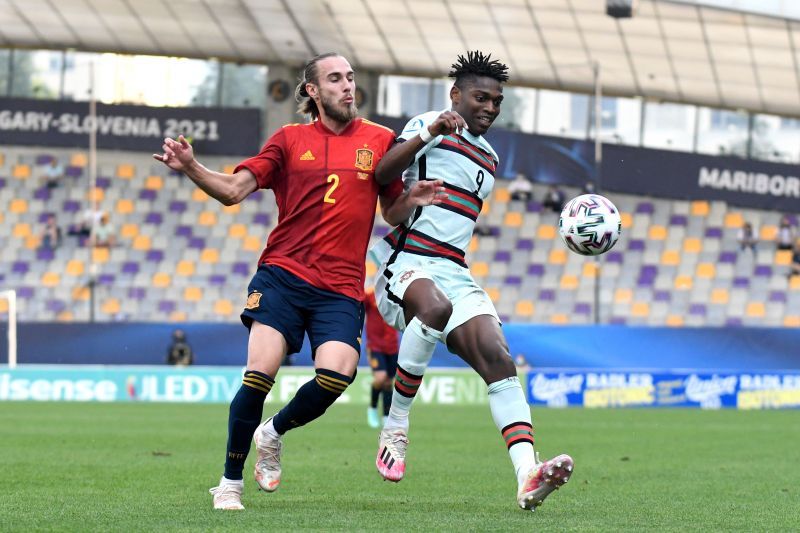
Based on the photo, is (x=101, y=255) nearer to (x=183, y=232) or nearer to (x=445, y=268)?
(x=183, y=232)

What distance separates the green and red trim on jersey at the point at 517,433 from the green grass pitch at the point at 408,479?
371 millimetres

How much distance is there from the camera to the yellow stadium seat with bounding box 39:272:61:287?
32594mm

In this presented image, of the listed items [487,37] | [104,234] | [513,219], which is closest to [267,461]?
[487,37]

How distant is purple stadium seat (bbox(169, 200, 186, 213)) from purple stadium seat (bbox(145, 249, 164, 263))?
138 cm

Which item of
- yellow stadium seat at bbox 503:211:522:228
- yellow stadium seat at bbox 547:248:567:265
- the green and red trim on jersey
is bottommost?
the green and red trim on jersey

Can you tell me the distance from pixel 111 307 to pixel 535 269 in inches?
400

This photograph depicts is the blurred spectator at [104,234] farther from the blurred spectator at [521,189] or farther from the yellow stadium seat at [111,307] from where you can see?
the blurred spectator at [521,189]

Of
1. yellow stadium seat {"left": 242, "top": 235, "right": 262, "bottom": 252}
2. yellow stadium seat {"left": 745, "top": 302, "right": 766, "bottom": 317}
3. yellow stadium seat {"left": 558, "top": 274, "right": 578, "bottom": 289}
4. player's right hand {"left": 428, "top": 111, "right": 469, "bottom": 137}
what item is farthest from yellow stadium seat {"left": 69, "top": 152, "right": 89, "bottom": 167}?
player's right hand {"left": 428, "top": 111, "right": 469, "bottom": 137}

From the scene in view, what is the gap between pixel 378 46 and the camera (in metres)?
33.9

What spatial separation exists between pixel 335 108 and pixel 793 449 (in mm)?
8204

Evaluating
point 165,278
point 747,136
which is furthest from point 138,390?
point 747,136

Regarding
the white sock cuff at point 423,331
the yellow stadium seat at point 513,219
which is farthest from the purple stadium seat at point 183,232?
the white sock cuff at point 423,331

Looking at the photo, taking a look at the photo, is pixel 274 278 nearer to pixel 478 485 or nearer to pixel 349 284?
pixel 349 284

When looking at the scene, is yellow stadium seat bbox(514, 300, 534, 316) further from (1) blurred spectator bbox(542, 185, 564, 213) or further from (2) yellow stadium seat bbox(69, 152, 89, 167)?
(2) yellow stadium seat bbox(69, 152, 89, 167)
